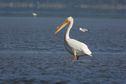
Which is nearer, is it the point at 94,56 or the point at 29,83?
the point at 29,83

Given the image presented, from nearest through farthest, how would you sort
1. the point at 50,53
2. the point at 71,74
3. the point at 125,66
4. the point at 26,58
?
the point at 71,74
the point at 125,66
the point at 26,58
the point at 50,53

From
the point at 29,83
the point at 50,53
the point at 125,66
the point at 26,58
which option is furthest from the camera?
the point at 50,53

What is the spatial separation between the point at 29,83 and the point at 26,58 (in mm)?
11829

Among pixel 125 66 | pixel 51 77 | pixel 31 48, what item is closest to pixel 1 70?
pixel 51 77

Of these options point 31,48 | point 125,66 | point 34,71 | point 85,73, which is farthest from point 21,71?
point 31,48

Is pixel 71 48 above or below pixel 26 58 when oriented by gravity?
above

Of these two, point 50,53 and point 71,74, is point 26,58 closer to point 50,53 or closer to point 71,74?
point 50,53

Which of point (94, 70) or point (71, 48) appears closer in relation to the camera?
point (71, 48)

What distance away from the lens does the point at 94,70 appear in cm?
3769

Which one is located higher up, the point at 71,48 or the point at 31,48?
the point at 71,48

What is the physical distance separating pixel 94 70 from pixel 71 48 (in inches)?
155

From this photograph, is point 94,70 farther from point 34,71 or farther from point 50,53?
point 50,53

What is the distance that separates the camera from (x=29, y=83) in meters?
32.5

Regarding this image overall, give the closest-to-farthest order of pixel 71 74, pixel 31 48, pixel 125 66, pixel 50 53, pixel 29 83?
pixel 29 83, pixel 71 74, pixel 125 66, pixel 50 53, pixel 31 48
